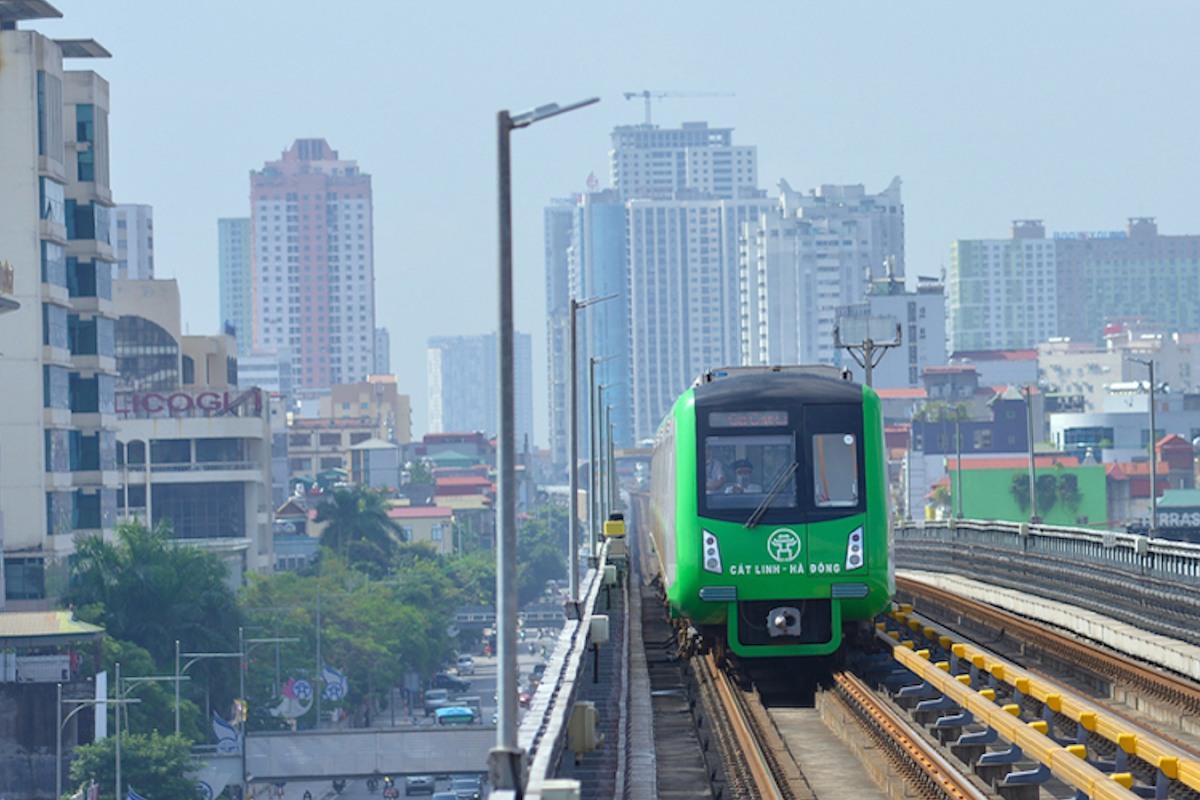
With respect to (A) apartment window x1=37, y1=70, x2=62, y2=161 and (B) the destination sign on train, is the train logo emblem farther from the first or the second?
(A) apartment window x1=37, y1=70, x2=62, y2=161

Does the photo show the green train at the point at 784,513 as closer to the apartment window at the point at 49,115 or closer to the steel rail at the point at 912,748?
the steel rail at the point at 912,748

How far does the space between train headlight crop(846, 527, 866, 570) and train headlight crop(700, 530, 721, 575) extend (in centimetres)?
151

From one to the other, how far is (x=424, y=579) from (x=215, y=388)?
19572 mm

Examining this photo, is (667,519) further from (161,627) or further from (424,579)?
(424,579)

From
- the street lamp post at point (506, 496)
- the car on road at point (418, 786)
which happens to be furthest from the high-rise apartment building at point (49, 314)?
the street lamp post at point (506, 496)

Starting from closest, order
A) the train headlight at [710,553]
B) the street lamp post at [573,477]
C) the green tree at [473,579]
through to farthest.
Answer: the train headlight at [710,553]
the street lamp post at [573,477]
the green tree at [473,579]

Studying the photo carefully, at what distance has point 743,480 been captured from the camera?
2141 centimetres

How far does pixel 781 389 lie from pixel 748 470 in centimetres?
105

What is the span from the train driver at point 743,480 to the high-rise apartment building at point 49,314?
180ft

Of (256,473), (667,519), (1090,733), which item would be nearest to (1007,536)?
(667,519)

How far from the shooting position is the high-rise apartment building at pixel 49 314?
7281 cm

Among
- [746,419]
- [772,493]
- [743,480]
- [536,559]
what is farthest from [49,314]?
[536,559]

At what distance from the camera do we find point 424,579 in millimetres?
116625

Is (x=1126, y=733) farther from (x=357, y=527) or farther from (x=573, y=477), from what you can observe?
(x=357, y=527)
